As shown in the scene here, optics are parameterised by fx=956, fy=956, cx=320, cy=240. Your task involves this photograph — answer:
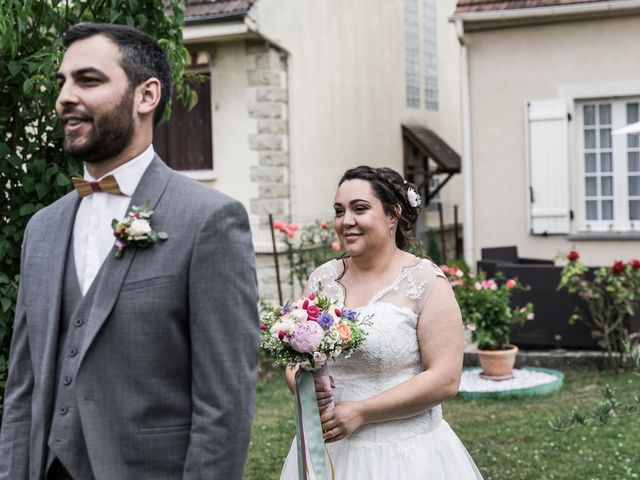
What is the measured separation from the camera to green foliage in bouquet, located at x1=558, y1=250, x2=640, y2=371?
901 centimetres

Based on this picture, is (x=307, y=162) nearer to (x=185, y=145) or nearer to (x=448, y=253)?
(x=185, y=145)

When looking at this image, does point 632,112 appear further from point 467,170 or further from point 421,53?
point 421,53

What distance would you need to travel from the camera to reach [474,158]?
1208cm

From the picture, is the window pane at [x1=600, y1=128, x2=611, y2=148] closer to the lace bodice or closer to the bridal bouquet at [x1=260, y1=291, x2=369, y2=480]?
the lace bodice

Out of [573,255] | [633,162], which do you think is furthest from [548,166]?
[573,255]

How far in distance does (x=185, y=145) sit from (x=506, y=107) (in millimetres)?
4272

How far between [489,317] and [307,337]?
5587 millimetres

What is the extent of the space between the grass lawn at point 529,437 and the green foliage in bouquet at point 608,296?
15.9 inches

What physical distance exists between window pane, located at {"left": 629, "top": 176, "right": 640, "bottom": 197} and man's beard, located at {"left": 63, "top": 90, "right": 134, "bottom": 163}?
9.87 metres

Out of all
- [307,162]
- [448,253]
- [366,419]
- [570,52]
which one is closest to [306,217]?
[307,162]

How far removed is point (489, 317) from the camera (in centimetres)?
882

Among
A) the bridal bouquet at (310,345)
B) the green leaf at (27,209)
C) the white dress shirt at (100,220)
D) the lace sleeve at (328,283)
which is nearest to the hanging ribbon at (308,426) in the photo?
the bridal bouquet at (310,345)

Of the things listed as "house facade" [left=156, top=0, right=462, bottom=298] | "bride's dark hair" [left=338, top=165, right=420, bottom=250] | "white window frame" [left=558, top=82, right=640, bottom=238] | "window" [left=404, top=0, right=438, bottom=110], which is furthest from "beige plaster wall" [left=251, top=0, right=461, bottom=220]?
"bride's dark hair" [left=338, top=165, right=420, bottom=250]

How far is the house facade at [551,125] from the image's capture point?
11.4m
